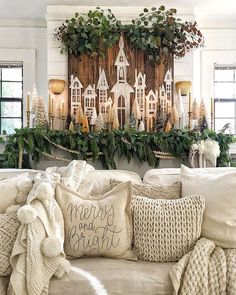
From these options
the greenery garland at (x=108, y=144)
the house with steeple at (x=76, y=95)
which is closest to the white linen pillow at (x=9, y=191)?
the greenery garland at (x=108, y=144)

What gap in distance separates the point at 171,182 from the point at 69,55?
2.09 metres

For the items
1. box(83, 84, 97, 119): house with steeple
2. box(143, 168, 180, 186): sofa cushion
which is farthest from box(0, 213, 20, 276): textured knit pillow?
box(83, 84, 97, 119): house with steeple

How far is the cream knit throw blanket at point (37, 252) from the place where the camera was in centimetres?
188

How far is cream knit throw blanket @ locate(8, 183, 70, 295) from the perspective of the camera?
1.88 metres

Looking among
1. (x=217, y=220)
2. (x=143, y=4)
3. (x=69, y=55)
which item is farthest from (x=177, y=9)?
(x=217, y=220)

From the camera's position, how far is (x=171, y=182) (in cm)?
261

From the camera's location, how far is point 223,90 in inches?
181

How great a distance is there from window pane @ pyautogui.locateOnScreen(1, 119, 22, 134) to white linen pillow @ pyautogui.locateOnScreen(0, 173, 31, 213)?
2204mm

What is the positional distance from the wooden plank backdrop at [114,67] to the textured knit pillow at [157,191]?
1846 mm

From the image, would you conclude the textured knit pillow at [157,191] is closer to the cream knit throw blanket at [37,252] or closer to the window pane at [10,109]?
the cream knit throw blanket at [37,252]

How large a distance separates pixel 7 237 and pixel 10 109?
2.71 m

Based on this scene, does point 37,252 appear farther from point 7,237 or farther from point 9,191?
point 9,191

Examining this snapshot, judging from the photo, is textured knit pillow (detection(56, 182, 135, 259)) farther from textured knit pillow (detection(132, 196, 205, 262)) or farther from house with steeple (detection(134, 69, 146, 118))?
house with steeple (detection(134, 69, 146, 118))

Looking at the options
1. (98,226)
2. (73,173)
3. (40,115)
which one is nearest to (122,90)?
(40,115)
